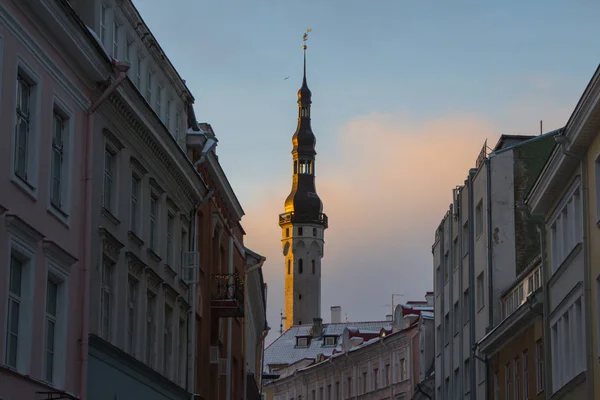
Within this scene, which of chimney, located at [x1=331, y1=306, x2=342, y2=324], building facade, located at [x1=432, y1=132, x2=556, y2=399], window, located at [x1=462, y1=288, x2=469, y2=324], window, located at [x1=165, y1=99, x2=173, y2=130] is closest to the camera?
window, located at [x1=165, y1=99, x2=173, y2=130]

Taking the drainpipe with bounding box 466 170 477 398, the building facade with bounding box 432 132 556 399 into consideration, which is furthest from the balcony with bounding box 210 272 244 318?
the drainpipe with bounding box 466 170 477 398

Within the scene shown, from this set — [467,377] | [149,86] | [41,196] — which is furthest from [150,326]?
[467,377]

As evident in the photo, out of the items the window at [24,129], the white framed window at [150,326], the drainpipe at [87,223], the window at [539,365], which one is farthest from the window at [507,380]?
the window at [24,129]

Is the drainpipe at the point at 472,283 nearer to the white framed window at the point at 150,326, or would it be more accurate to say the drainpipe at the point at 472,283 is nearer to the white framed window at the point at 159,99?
the white framed window at the point at 159,99

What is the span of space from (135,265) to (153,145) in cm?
280

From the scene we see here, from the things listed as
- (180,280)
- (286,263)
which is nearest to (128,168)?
(180,280)

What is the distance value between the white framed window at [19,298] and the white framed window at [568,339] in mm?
12871

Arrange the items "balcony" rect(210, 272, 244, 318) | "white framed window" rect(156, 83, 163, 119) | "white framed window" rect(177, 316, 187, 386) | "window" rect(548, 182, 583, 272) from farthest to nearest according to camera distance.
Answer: "balcony" rect(210, 272, 244, 318) → "white framed window" rect(177, 316, 187, 386) → "white framed window" rect(156, 83, 163, 119) → "window" rect(548, 182, 583, 272)

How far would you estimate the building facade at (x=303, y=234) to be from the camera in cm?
16450

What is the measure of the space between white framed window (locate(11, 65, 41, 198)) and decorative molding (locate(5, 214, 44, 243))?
52cm

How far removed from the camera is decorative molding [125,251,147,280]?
2583 centimetres

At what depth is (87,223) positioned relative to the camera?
21.8m

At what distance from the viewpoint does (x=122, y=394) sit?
24.8m

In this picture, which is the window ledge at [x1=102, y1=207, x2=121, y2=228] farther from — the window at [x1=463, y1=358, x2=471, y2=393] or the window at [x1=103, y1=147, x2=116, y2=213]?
the window at [x1=463, y1=358, x2=471, y2=393]
